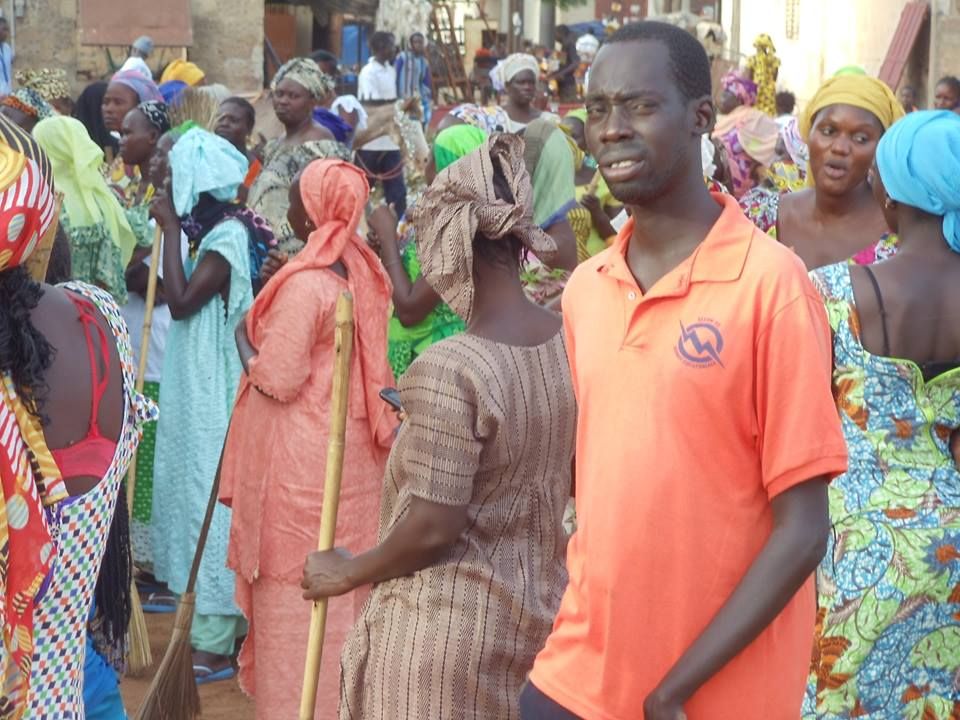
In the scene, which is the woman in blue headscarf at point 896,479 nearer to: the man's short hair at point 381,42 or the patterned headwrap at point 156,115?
the patterned headwrap at point 156,115

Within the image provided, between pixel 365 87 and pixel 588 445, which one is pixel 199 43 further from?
pixel 588 445

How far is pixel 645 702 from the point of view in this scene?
249cm

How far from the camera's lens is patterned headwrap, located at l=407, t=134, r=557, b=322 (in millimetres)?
3457

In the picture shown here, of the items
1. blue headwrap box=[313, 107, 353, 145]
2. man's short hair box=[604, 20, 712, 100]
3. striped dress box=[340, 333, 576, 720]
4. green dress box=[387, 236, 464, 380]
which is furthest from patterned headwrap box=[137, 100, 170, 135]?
man's short hair box=[604, 20, 712, 100]

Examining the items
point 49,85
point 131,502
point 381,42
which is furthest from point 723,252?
point 381,42

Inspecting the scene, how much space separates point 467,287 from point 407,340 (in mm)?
3435

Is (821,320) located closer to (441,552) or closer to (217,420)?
(441,552)

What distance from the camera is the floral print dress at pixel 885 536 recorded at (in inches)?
155

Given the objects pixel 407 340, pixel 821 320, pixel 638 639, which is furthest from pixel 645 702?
pixel 407 340

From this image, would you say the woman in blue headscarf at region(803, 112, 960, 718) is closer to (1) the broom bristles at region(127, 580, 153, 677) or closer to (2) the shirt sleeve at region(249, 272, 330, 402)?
(2) the shirt sleeve at region(249, 272, 330, 402)

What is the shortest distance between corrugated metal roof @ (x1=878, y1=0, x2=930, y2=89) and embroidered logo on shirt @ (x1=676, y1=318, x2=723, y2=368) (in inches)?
866

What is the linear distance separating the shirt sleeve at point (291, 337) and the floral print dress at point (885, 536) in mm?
1918

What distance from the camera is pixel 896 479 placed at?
3959 millimetres

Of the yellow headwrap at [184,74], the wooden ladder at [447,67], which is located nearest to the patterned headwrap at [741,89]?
the yellow headwrap at [184,74]
